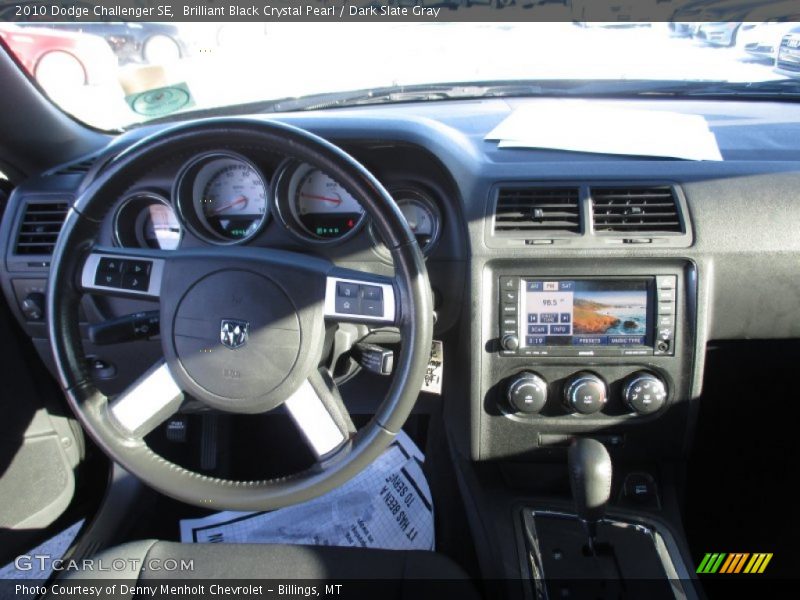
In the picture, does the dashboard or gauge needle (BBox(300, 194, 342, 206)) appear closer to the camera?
the dashboard

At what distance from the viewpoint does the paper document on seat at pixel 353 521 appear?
2055 millimetres

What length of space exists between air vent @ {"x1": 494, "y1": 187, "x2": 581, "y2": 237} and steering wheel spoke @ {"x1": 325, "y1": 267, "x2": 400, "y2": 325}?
16.2 inches

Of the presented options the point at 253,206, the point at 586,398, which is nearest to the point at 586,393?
the point at 586,398

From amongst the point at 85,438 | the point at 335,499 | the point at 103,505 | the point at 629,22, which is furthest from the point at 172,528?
the point at 629,22

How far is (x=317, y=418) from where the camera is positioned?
1.39 m

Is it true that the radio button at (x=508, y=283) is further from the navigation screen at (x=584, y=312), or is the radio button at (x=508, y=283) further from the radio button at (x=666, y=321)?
the radio button at (x=666, y=321)

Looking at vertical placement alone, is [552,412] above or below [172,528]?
Answer: above

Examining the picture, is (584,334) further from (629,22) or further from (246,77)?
(246,77)

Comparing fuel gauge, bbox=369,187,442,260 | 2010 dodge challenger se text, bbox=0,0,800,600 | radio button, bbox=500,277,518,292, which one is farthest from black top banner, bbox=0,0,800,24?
radio button, bbox=500,277,518,292

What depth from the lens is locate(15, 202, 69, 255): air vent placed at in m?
1.84

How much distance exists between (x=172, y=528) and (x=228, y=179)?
4.03 ft

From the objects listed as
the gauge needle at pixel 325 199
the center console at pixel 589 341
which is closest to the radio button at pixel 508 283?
the center console at pixel 589 341

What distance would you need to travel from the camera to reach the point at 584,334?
1.63 meters

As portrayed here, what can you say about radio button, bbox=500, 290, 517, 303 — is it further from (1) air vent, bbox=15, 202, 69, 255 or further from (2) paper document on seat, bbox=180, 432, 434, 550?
(1) air vent, bbox=15, 202, 69, 255
